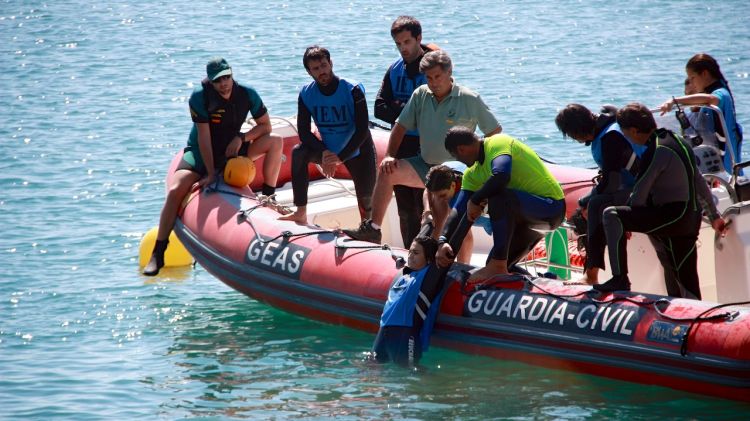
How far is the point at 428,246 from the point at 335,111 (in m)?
1.53

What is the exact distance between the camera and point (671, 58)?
1803 cm

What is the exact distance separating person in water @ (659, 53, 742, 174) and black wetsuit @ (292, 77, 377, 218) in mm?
1995

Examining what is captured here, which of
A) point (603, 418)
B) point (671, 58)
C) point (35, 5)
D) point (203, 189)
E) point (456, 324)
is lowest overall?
point (603, 418)

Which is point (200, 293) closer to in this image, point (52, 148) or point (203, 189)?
point (203, 189)

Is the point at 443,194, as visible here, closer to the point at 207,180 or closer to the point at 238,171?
the point at 238,171

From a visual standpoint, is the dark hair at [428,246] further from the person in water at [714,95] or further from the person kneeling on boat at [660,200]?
the person in water at [714,95]

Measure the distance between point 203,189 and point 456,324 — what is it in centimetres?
249

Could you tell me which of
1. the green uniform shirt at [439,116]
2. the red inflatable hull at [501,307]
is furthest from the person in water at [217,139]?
the green uniform shirt at [439,116]

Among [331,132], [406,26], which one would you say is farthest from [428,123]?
[331,132]

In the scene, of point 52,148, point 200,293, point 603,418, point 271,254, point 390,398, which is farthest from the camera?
point 52,148

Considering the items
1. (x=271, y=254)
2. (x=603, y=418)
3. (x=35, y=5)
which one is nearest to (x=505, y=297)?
(x=603, y=418)

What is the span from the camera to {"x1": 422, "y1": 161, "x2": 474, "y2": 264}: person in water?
21.3ft

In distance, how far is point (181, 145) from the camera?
14367 millimetres

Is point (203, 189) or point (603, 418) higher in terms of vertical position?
point (203, 189)
